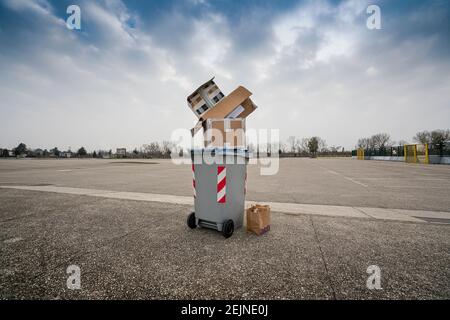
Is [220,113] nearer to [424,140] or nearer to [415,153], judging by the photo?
[415,153]

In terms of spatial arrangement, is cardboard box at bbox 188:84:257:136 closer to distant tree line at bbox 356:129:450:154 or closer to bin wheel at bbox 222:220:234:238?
bin wheel at bbox 222:220:234:238

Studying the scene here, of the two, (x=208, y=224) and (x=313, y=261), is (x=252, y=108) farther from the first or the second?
(x=313, y=261)

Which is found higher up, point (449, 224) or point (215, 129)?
point (215, 129)

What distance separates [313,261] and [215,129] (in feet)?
8.11

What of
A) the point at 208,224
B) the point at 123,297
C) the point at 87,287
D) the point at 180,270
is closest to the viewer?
the point at 123,297

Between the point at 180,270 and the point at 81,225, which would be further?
the point at 81,225

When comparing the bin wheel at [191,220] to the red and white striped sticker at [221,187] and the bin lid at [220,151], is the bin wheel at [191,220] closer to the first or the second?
the red and white striped sticker at [221,187]

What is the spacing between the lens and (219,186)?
324 centimetres

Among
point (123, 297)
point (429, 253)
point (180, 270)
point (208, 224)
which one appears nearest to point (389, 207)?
point (429, 253)

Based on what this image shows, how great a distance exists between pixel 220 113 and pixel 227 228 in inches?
80.4

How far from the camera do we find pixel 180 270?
7.51ft

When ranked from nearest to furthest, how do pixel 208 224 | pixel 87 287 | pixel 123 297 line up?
pixel 123 297
pixel 87 287
pixel 208 224

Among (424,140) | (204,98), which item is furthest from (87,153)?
(424,140)

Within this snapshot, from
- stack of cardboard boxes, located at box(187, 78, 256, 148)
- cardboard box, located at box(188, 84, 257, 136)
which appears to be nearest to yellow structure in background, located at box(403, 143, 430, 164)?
cardboard box, located at box(188, 84, 257, 136)
